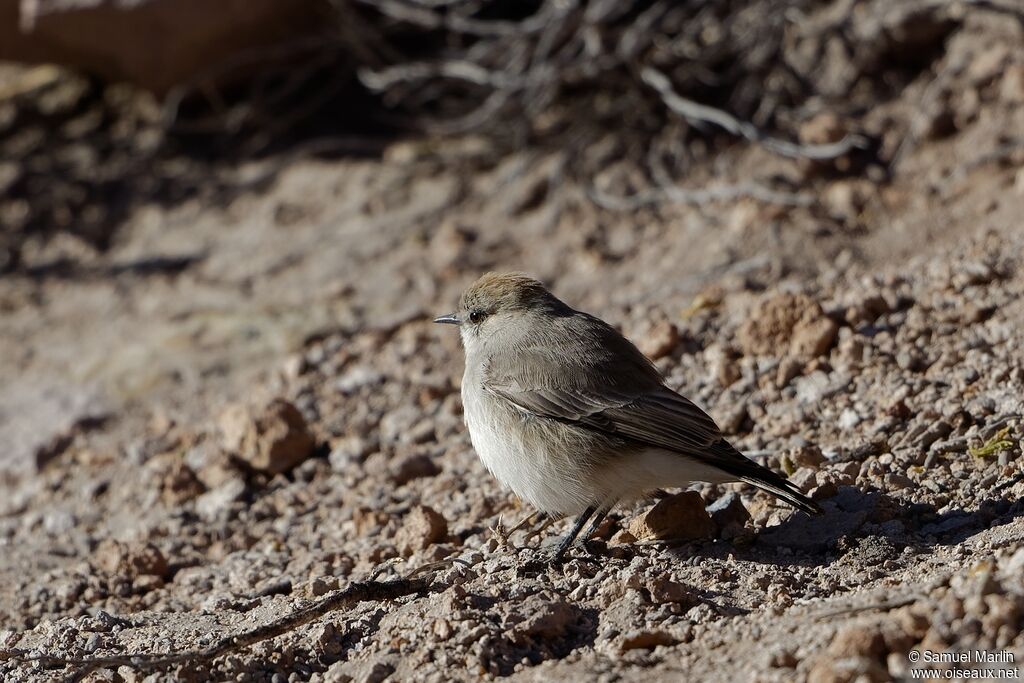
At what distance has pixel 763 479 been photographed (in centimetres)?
462

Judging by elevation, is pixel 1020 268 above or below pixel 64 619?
above

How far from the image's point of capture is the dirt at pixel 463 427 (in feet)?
13.8

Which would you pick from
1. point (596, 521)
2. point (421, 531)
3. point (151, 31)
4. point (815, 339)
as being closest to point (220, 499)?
point (421, 531)

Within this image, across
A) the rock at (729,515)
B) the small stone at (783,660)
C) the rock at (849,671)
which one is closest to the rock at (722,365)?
the rock at (729,515)

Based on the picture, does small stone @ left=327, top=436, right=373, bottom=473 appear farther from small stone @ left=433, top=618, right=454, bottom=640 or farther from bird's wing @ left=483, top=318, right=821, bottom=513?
small stone @ left=433, top=618, right=454, bottom=640

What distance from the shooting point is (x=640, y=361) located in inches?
214

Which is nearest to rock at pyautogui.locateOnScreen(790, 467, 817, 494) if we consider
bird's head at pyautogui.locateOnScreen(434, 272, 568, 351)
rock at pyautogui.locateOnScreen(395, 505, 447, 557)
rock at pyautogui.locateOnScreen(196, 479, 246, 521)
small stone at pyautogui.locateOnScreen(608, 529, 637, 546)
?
small stone at pyautogui.locateOnScreen(608, 529, 637, 546)

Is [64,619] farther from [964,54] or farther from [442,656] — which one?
[964,54]

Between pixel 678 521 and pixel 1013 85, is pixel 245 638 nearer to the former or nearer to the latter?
pixel 678 521

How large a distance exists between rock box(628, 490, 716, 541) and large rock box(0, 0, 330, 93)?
20.1 ft

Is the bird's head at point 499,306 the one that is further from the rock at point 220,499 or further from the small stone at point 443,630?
the small stone at point 443,630

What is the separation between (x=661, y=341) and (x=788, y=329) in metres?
0.74

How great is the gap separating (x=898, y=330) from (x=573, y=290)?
244 centimetres

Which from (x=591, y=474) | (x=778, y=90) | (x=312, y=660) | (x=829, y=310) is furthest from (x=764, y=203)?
(x=312, y=660)
